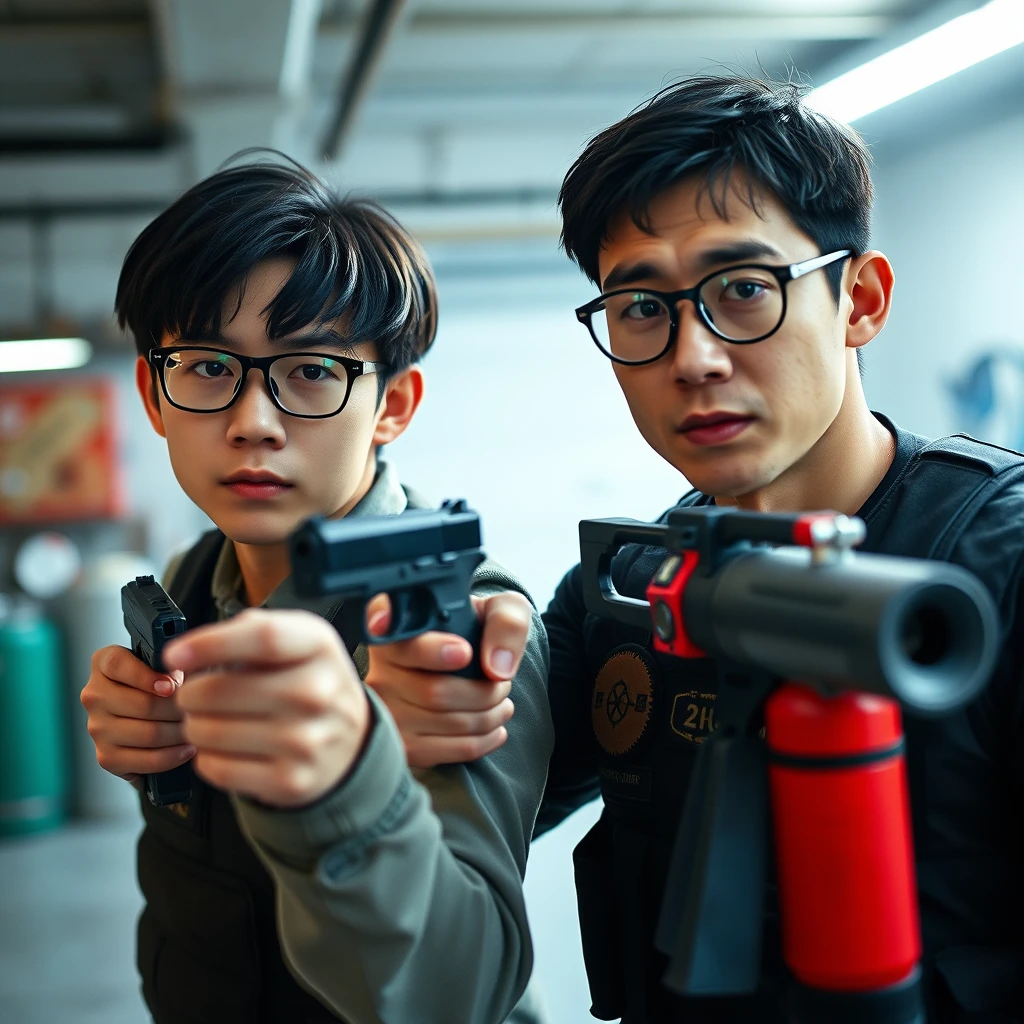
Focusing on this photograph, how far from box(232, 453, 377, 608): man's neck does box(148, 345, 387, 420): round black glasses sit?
0.13m

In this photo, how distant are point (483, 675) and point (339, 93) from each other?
400 centimetres

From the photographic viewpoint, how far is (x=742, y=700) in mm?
717


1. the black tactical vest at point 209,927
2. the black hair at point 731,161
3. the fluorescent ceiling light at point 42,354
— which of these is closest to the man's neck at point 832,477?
the black hair at point 731,161

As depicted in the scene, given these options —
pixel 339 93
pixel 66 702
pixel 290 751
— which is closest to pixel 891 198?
pixel 339 93

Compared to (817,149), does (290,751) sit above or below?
below

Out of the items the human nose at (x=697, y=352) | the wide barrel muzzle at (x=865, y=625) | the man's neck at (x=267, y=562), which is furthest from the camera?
the man's neck at (x=267, y=562)

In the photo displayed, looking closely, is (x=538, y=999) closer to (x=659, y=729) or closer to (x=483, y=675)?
(x=659, y=729)

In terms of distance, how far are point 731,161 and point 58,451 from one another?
589 cm

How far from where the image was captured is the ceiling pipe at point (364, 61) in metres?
3.30

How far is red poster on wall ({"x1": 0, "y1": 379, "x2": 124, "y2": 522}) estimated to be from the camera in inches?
241

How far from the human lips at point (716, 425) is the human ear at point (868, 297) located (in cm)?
20

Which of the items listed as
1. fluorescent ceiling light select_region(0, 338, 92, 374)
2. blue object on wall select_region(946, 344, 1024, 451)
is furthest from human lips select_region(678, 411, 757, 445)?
fluorescent ceiling light select_region(0, 338, 92, 374)

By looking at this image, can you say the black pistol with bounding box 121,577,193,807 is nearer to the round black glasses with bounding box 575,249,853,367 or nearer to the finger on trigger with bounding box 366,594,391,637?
the finger on trigger with bounding box 366,594,391,637

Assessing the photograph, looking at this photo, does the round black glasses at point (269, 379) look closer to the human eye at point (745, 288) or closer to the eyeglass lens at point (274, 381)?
the eyeglass lens at point (274, 381)
